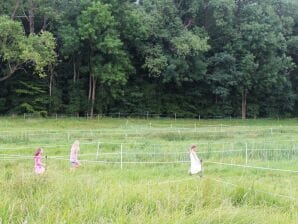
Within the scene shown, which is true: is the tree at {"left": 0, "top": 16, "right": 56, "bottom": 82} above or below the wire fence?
above

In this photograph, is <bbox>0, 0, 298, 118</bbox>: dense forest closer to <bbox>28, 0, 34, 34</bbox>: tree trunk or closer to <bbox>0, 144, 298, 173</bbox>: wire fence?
<bbox>28, 0, 34, 34</bbox>: tree trunk

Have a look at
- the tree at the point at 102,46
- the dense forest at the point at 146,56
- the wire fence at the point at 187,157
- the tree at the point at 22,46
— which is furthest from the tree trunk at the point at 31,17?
the wire fence at the point at 187,157

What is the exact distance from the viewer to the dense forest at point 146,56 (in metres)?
44.1

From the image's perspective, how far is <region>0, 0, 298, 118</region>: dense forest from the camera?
44.1 metres

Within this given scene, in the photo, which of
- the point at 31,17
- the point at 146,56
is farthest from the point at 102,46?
the point at 31,17

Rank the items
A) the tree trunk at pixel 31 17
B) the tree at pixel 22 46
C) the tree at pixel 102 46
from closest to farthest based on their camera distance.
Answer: the tree at pixel 22 46
the tree at pixel 102 46
the tree trunk at pixel 31 17

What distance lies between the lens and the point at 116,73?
4512cm

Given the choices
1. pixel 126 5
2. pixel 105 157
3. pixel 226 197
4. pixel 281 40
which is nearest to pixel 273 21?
pixel 281 40

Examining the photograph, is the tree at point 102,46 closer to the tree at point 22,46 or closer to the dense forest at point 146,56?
the dense forest at point 146,56

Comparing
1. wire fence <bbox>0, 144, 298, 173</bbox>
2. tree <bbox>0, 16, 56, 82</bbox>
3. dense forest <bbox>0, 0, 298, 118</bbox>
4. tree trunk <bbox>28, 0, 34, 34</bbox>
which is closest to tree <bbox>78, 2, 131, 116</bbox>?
dense forest <bbox>0, 0, 298, 118</bbox>

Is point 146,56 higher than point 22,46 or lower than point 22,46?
higher

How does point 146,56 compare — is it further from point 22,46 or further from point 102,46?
point 22,46

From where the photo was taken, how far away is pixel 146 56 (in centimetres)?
4850

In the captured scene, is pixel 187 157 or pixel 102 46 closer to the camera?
pixel 187 157
